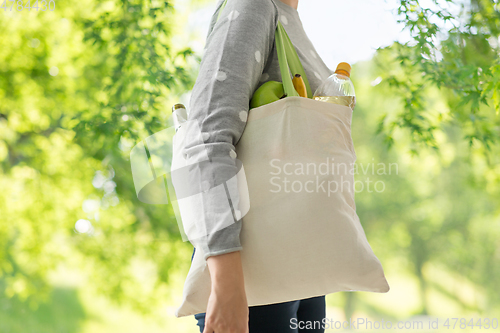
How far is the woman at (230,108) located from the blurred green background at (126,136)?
2.37 feet

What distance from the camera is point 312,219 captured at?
439 mm

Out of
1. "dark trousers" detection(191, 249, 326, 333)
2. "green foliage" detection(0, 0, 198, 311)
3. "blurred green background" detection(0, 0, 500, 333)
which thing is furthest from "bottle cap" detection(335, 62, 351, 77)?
"green foliage" detection(0, 0, 198, 311)

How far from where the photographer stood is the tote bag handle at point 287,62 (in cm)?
46

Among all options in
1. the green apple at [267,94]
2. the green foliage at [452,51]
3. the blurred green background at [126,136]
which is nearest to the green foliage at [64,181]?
the blurred green background at [126,136]

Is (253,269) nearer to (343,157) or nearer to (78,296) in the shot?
(343,157)

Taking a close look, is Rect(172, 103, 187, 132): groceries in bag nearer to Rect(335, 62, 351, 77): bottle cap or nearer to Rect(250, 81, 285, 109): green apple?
Rect(250, 81, 285, 109): green apple

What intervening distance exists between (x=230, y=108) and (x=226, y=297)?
24cm

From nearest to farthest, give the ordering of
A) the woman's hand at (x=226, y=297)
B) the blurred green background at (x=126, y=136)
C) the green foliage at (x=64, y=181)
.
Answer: the woman's hand at (x=226, y=297) → the blurred green background at (x=126, y=136) → the green foliage at (x=64, y=181)

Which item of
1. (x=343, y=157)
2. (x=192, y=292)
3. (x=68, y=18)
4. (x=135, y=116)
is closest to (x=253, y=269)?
(x=192, y=292)

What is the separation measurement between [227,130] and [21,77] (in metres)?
2.73

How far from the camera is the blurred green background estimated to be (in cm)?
141

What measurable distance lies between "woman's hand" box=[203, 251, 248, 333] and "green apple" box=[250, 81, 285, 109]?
0.21 m

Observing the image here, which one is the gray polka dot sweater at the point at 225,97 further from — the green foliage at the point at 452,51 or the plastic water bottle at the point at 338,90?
the green foliage at the point at 452,51

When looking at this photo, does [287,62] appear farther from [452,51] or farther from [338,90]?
[452,51]
